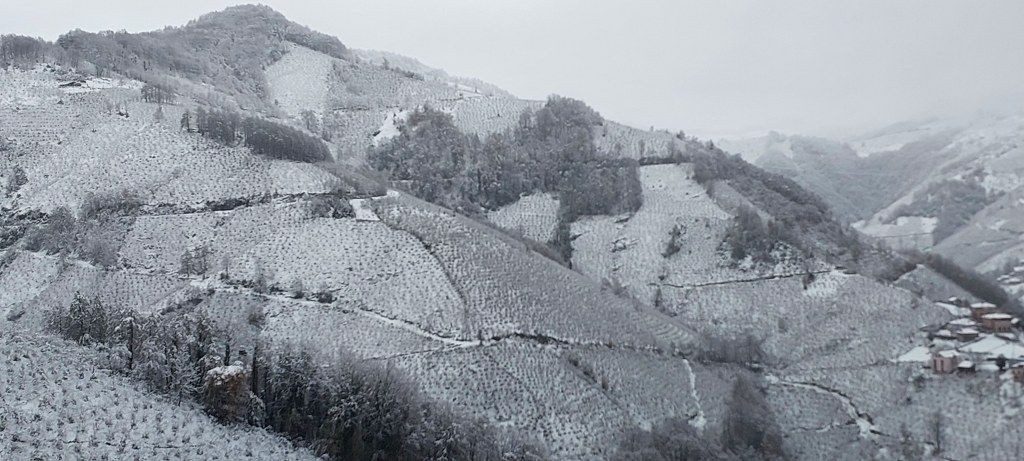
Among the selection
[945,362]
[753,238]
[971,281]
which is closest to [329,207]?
[753,238]

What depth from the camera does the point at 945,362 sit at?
49812 mm

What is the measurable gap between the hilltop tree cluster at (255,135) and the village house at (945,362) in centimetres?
4917

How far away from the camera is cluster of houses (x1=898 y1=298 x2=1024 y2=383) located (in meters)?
48.9

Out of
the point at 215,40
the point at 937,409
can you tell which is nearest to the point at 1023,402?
the point at 937,409

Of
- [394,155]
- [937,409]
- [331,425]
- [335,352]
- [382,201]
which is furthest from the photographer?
[394,155]

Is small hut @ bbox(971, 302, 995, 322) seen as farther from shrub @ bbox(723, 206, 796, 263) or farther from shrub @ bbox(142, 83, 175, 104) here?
shrub @ bbox(142, 83, 175, 104)

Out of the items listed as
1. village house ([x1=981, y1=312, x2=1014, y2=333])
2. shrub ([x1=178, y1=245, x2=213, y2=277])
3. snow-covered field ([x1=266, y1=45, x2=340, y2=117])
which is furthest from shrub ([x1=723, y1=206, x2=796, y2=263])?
snow-covered field ([x1=266, y1=45, x2=340, y2=117])

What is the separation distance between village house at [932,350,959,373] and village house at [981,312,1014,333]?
5.16m

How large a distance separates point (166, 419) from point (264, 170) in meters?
37.7

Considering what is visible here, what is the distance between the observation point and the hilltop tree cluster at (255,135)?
6800 cm

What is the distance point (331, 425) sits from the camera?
33625 millimetres

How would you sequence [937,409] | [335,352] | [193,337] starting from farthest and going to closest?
[937,409]
[335,352]
[193,337]

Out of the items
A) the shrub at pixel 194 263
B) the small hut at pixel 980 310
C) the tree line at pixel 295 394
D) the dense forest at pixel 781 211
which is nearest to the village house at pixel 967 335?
the small hut at pixel 980 310

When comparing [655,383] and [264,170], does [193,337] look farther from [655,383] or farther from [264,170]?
[264,170]
